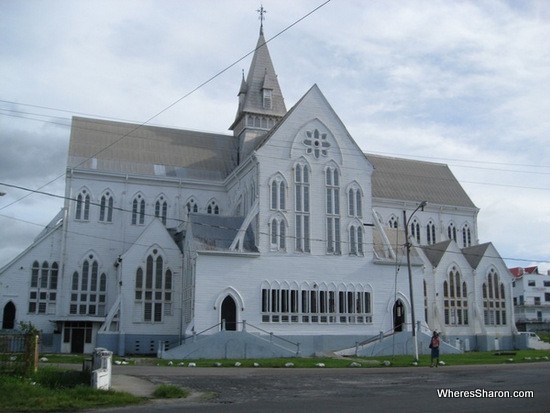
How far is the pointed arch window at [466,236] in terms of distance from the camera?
63781 millimetres

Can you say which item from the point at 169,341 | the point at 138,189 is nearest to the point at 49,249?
the point at 138,189

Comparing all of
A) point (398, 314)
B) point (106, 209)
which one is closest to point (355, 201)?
point (398, 314)

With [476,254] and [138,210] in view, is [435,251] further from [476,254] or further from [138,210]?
[138,210]

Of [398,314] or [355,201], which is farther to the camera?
[398,314]

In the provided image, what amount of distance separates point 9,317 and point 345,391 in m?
36.2

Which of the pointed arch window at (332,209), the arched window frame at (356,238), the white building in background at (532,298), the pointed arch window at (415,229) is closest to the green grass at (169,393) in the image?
the pointed arch window at (332,209)

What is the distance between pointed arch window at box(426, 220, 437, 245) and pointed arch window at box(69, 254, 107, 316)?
30.9 m

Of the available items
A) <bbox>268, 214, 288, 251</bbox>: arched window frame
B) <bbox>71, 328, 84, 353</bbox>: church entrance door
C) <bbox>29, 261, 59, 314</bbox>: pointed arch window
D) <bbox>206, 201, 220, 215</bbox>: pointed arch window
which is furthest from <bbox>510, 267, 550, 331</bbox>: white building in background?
<bbox>29, 261, 59, 314</bbox>: pointed arch window

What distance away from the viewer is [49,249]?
49.8m

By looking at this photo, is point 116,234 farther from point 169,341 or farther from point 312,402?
point 312,402

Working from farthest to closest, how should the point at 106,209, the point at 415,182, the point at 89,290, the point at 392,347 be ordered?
1. the point at 415,182
2. the point at 106,209
3. the point at 89,290
4. the point at 392,347

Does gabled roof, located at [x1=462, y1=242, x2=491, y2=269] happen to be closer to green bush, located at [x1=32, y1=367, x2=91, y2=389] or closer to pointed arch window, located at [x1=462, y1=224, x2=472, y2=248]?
pointed arch window, located at [x1=462, y1=224, x2=472, y2=248]

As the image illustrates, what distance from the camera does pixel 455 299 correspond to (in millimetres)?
54469

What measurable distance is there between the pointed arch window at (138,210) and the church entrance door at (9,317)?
11437 millimetres
